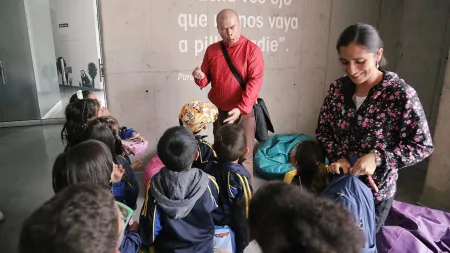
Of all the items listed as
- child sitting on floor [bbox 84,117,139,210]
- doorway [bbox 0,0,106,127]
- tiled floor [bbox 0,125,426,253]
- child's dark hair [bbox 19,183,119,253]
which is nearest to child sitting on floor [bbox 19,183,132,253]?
child's dark hair [bbox 19,183,119,253]

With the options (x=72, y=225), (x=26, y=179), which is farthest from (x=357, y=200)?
(x=26, y=179)

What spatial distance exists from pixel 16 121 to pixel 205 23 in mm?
3941

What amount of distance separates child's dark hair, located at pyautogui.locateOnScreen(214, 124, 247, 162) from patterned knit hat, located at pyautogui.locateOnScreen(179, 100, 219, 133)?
1.52ft

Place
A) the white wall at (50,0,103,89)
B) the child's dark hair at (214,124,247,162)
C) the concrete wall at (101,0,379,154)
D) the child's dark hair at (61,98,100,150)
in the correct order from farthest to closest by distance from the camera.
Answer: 1. the white wall at (50,0,103,89)
2. the concrete wall at (101,0,379,154)
3. the child's dark hair at (61,98,100,150)
4. the child's dark hair at (214,124,247,162)

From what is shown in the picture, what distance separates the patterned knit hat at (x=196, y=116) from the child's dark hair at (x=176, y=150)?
2.30 ft

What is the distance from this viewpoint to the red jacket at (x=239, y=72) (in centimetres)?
256

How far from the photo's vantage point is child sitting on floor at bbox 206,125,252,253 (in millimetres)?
1741

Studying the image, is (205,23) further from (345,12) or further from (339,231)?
(339,231)

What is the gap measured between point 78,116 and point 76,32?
4.38 meters

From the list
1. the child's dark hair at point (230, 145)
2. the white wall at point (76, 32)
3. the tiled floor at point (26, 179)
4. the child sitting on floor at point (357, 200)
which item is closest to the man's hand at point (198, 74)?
the child's dark hair at point (230, 145)

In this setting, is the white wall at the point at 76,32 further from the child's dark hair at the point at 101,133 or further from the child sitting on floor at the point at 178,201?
the child sitting on floor at the point at 178,201

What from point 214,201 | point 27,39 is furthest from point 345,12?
point 27,39

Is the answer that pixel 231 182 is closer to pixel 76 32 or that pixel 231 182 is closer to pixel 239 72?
pixel 239 72

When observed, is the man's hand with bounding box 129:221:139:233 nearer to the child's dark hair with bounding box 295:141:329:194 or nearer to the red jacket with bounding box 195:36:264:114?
the child's dark hair with bounding box 295:141:329:194
